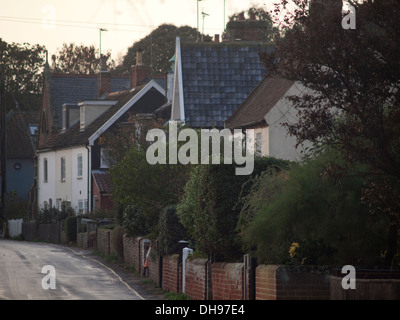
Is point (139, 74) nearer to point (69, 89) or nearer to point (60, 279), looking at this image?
point (69, 89)

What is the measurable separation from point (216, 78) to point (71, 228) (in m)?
14.7

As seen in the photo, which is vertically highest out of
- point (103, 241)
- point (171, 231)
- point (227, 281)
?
point (171, 231)

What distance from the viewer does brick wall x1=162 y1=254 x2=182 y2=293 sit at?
20.5 metres

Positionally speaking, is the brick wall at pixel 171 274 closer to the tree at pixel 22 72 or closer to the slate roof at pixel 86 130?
the slate roof at pixel 86 130

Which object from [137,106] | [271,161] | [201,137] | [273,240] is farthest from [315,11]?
[137,106]

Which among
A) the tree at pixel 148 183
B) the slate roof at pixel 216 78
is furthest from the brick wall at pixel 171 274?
the slate roof at pixel 216 78

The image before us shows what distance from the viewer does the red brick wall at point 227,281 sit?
51.5ft

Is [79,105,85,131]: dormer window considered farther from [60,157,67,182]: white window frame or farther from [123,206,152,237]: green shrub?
[123,206,152,237]: green shrub

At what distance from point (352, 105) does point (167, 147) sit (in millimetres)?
14655

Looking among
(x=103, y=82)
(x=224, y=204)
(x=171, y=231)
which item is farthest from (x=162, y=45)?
(x=224, y=204)

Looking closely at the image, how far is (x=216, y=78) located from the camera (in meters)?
36.3

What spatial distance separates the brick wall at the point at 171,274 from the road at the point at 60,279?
35.2 inches

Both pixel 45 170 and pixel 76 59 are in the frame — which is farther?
pixel 76 59

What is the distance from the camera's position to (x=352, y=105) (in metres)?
11.7
